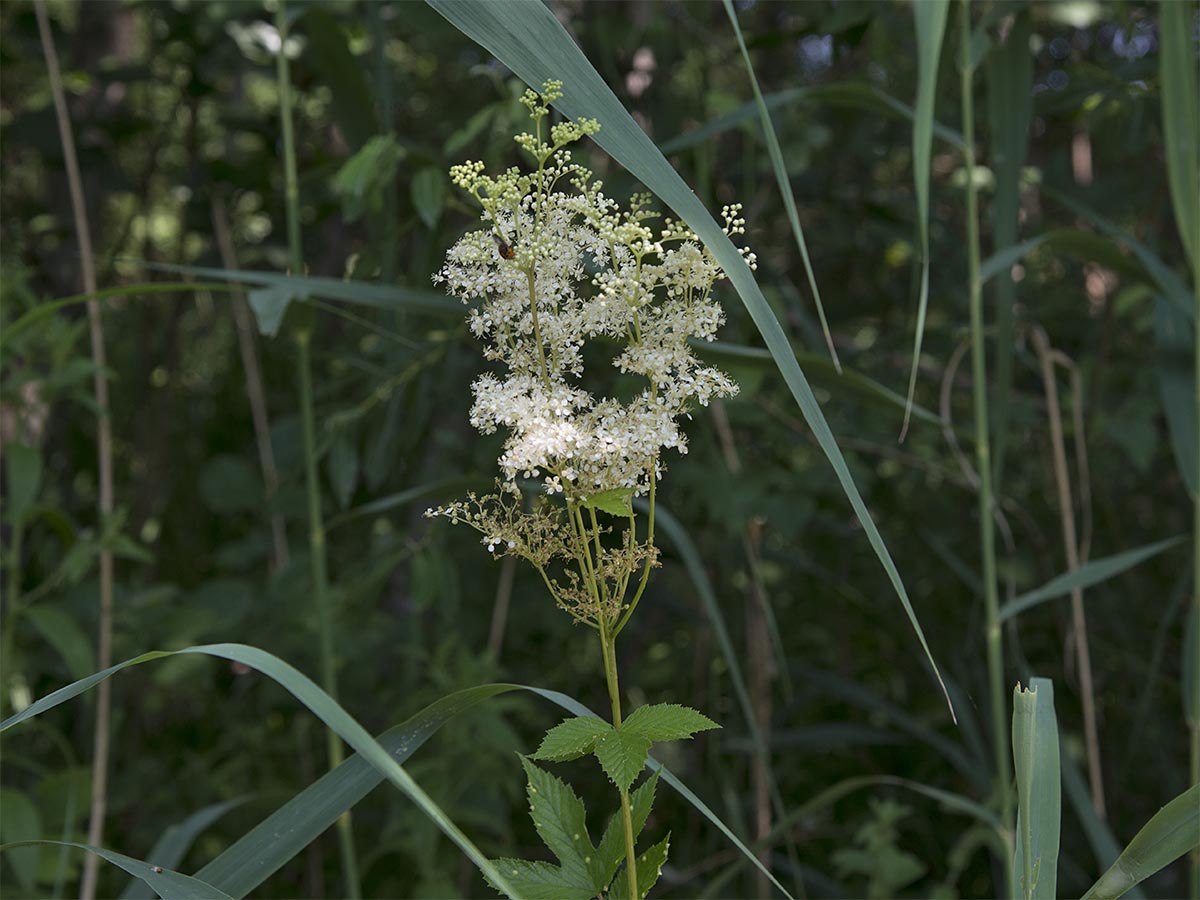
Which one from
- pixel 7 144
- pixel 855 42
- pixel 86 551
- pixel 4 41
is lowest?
pixel 86 551

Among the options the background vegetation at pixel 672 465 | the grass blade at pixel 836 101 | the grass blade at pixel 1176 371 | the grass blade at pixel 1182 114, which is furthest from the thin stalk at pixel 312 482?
the grass blade at pixel 1176 371

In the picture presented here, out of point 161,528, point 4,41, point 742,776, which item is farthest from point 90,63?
point 742,776

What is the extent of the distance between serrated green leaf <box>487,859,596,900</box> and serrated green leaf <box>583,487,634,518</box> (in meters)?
0.17

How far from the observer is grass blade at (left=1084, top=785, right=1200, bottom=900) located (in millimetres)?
528

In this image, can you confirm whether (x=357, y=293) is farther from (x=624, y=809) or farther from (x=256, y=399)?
(x=256, y=399)

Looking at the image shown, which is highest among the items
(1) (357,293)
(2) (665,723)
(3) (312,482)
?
(1) (357,293)

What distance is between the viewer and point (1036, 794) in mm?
620

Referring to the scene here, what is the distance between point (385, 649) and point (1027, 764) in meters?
1.37

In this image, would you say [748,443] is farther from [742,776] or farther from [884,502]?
[742,776]

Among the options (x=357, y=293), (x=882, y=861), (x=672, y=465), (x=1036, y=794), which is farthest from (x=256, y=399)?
(x=1036, y=794)

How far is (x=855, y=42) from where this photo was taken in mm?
1361

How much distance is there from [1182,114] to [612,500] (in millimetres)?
512

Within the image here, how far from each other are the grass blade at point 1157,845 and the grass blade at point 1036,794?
36 millimetres

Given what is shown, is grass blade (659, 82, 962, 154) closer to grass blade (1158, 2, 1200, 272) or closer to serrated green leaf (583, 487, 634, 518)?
grass blade (1158, 2, 1200, 272)
